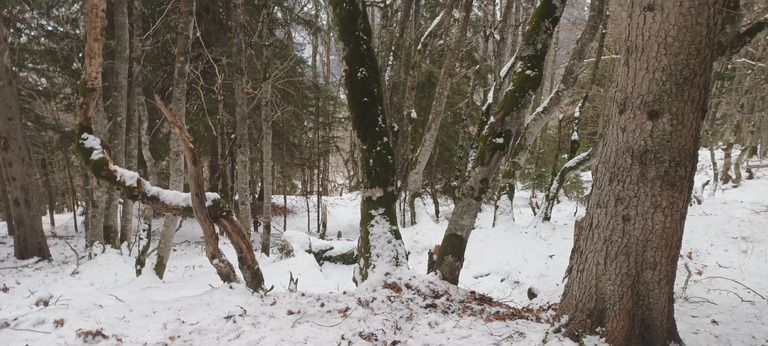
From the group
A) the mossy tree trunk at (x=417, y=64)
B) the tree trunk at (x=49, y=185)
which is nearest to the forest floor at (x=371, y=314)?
the mossy tree trunk at (x=417, y=64)

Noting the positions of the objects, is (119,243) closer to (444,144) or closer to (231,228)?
(231,228)

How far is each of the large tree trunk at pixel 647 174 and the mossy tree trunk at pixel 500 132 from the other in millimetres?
1108

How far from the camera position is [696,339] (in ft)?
9.76

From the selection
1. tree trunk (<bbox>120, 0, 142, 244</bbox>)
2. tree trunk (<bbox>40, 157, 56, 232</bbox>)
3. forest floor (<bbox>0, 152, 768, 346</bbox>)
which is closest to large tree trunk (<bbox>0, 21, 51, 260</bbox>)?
tree trunk (<bbox>120, 0, 142, 244</bbox>)

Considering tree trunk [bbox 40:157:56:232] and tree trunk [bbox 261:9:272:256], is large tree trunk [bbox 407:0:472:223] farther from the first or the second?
tree trunk [bbox 40:157:56:232]

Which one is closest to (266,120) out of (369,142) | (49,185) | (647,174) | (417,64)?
(417,64)

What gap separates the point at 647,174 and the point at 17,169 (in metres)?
12.9

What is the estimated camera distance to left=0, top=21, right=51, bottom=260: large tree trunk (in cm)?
879

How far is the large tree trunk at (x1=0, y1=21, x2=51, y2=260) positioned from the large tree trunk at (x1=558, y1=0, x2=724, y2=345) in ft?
40.5

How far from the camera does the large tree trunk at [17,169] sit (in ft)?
28.8

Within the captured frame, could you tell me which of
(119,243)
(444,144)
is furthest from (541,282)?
(119,243)

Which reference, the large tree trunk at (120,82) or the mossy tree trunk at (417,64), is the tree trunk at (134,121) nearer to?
the large tree trunk at (120,82)

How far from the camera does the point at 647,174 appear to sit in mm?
2605

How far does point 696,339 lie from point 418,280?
92.0 inches
